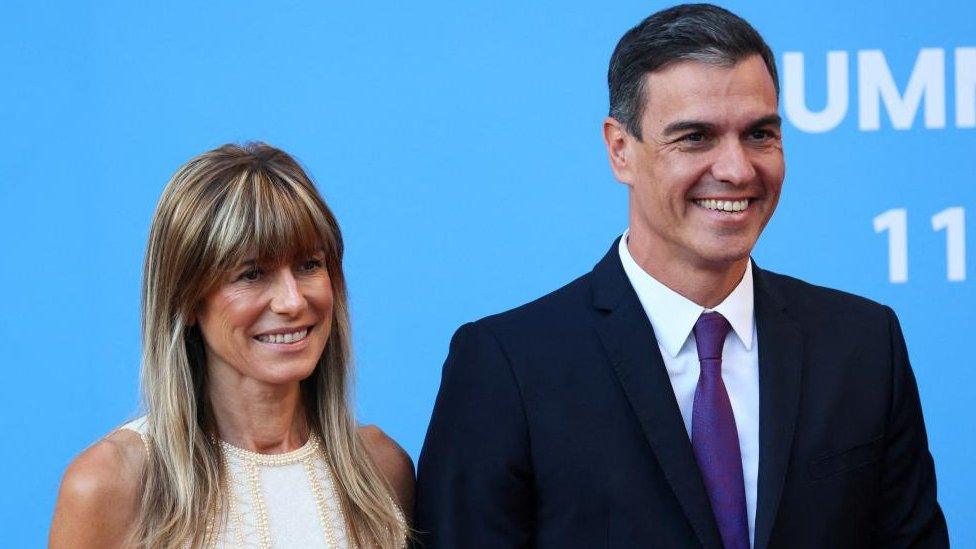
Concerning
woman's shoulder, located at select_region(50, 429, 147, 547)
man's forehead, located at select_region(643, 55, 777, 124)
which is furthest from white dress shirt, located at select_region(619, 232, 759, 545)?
woman's shoulder, located at select_region(50, 429, 147, 547)

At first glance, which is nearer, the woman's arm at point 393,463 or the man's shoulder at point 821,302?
the man's shoulder at point 821,302

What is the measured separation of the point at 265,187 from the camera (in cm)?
191

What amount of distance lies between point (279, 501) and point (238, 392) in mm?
167

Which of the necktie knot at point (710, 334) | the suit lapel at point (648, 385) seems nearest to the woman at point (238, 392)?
the suit lapel at point (648, 385)

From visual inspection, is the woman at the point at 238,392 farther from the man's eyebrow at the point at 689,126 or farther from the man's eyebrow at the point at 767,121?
the man's eyebrow at the point at 767,121

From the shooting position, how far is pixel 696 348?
1934 mm

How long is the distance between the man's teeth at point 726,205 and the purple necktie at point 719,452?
0.64ft

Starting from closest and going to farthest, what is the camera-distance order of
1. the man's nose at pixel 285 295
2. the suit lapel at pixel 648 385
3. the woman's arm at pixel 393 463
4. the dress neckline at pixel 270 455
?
the suit lapel at pixel 648 385
the man's nose at pixel 285 295
the dress neckline at pixel 270 455
the woman's arm at pixel 393 463

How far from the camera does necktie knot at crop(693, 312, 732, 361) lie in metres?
1.91

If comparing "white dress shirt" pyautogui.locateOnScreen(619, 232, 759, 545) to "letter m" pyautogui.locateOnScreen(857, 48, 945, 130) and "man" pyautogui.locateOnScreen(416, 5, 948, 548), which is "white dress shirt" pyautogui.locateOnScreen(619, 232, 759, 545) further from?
"letter m" pyautogui.locateOnScreen(857, 48, 945, 130)

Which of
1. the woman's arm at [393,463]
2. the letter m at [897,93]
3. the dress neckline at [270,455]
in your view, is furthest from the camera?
the letter m at [897,93]

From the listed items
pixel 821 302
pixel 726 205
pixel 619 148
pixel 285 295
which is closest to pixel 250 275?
pixel 285 295

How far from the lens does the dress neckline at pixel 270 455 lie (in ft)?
6.64

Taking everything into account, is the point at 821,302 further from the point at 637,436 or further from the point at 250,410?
the point at 250,410
